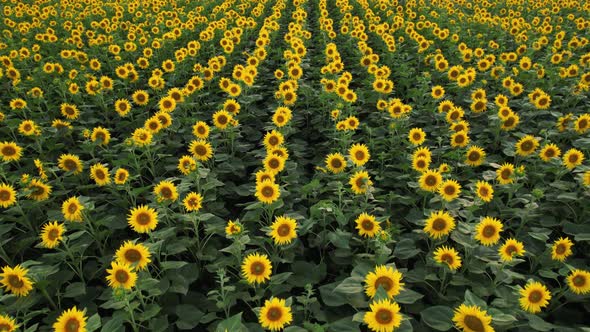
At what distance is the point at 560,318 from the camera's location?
3531mm

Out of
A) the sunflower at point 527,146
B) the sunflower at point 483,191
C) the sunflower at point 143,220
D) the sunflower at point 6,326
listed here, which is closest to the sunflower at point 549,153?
the sunflower at point 527,146

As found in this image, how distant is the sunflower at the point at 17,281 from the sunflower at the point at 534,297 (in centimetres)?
385

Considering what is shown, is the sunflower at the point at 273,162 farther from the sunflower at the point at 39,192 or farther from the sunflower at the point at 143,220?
the sunflower at the point at 39,192

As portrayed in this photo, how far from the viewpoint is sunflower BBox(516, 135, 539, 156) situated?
4.91 metres

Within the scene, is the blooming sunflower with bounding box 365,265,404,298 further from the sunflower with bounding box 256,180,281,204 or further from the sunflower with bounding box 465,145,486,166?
the sunflower with bounding box 465,145,486,166

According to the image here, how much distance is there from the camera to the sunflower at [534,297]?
119 inches

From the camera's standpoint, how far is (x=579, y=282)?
10.4ft

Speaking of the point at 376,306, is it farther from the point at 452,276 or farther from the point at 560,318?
the point at 560,318

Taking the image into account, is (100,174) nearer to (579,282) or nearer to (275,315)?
(275,315)

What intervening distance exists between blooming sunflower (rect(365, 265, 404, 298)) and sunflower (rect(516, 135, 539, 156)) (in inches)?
119

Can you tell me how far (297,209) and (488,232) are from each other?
2054mm

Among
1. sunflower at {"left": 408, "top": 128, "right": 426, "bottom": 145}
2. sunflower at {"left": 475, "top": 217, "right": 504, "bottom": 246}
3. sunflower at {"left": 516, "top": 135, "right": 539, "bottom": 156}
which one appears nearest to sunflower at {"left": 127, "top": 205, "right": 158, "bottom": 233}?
sunflower at {"left": 475, "top": 217, "right": 504, "bottom": 246}

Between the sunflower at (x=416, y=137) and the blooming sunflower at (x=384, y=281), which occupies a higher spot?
the blooming sunflower at (x=384, y=281)

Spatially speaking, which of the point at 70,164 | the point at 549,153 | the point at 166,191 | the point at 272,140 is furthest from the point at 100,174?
the point at 549,153
